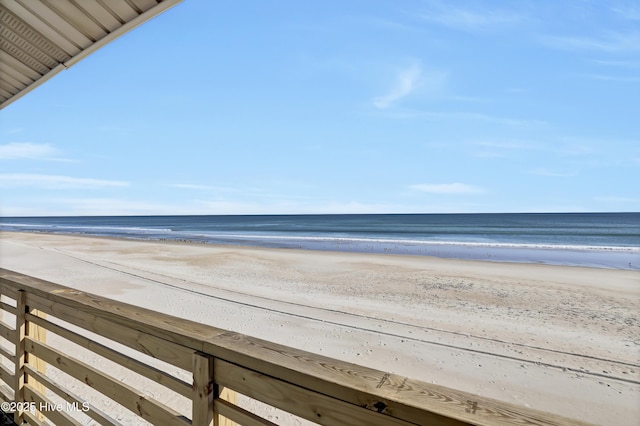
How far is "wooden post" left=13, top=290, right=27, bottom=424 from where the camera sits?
6.50 ft

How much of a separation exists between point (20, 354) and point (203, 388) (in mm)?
1696

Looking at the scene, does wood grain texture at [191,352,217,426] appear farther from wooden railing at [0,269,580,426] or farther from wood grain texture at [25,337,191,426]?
wood grain texture at [25,337,191,426]

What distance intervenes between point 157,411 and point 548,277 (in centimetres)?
1192

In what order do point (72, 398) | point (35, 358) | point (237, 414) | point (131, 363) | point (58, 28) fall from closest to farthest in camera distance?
point (237, 414), point (131, 363), point (72, 398), point (35, 358), point (58, 28)

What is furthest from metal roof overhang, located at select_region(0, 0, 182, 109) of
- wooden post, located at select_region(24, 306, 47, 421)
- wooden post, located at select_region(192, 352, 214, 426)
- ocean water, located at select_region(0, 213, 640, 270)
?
ocean water, located at select_region(0, 213, 640, 270)

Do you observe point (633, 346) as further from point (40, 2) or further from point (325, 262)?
point (325, 262)

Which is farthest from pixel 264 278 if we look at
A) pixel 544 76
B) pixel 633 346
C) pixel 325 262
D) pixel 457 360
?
pixel 544 76

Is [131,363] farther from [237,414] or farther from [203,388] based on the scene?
[237,414]

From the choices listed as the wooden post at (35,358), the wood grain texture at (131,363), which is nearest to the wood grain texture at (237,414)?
the wood grain texture at (131,363)

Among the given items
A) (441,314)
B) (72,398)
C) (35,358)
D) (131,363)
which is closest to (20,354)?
(35,358)

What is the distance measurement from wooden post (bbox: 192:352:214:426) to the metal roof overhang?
1786 mm

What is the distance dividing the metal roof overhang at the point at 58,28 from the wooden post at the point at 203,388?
1.79m

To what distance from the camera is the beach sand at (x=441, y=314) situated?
384 centimetres

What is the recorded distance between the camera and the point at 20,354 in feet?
6.60
